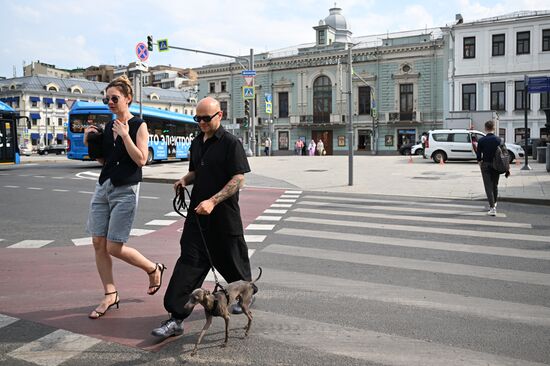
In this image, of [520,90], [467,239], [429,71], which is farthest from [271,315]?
[429,71]

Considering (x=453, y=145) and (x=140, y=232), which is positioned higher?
(x=453, y=145)

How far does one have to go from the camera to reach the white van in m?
29.9

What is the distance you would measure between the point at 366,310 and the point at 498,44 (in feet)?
161

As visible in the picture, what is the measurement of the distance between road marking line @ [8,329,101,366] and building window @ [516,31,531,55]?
5035 cm

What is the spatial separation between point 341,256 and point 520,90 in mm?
45766

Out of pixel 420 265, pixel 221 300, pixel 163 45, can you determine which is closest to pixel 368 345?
pixel 221 300

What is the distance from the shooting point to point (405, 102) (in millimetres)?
56688

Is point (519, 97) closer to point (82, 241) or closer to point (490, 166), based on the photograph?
point (490, 166)

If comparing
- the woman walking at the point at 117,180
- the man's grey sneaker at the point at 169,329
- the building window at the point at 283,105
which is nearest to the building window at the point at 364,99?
the building window at the point at 283,105

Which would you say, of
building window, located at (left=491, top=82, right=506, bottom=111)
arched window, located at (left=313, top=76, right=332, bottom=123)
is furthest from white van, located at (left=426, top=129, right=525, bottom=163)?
arched window, located at (left=313, top=76, right=332, bottom=123)

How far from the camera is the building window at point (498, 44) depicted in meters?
47.8

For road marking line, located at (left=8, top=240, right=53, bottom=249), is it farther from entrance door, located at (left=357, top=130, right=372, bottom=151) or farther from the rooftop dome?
the rooftop dome

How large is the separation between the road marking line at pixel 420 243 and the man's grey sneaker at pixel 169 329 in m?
4.48

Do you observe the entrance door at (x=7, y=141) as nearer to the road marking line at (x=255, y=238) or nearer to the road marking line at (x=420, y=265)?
the road marking line at (x=255, y=238)
